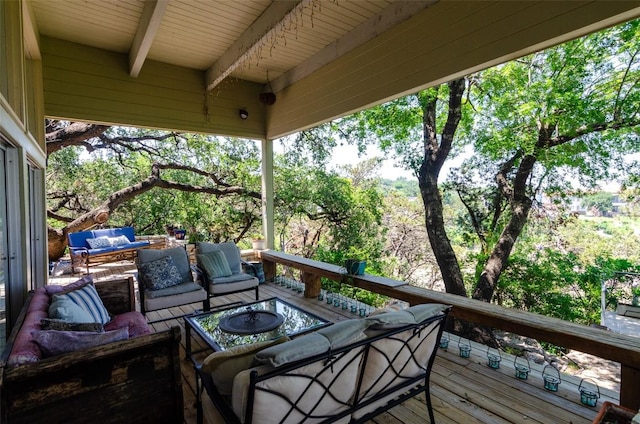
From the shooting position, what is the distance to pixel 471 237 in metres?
6.73

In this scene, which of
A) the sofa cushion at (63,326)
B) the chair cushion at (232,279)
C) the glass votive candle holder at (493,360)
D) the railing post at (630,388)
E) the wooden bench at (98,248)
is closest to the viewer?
the sofa cushion at (63,326)

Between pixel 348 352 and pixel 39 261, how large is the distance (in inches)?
166

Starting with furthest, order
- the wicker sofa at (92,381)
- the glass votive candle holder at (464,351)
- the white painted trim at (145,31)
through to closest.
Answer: the white painted trim at (145,31), the glass votive candle holder at (464,351), the wicker sofa at (92,381)

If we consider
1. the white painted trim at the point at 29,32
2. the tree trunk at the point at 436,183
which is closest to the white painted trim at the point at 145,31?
the white painted trim at the point at 29,32

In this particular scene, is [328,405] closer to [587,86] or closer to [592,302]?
[587,86]

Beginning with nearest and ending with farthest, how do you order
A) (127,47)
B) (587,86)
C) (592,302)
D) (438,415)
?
(438,415) → (127,47) → (587,86) → (592,302)

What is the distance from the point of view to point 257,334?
2486 mm

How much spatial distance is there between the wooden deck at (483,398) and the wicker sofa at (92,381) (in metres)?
0.31

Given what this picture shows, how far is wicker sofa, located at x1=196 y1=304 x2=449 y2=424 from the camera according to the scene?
3.90 ft

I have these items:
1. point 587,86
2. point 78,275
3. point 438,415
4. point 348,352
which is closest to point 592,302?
point 587,86

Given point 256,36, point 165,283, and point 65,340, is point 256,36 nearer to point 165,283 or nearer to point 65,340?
point 165,283

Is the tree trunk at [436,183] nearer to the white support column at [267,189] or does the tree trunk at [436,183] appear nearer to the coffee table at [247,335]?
the white support column at [267,189]

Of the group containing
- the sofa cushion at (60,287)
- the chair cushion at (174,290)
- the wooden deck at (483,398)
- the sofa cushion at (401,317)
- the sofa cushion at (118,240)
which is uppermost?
the sofa cushion at (401,317)

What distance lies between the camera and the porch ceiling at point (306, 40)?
247 cm
